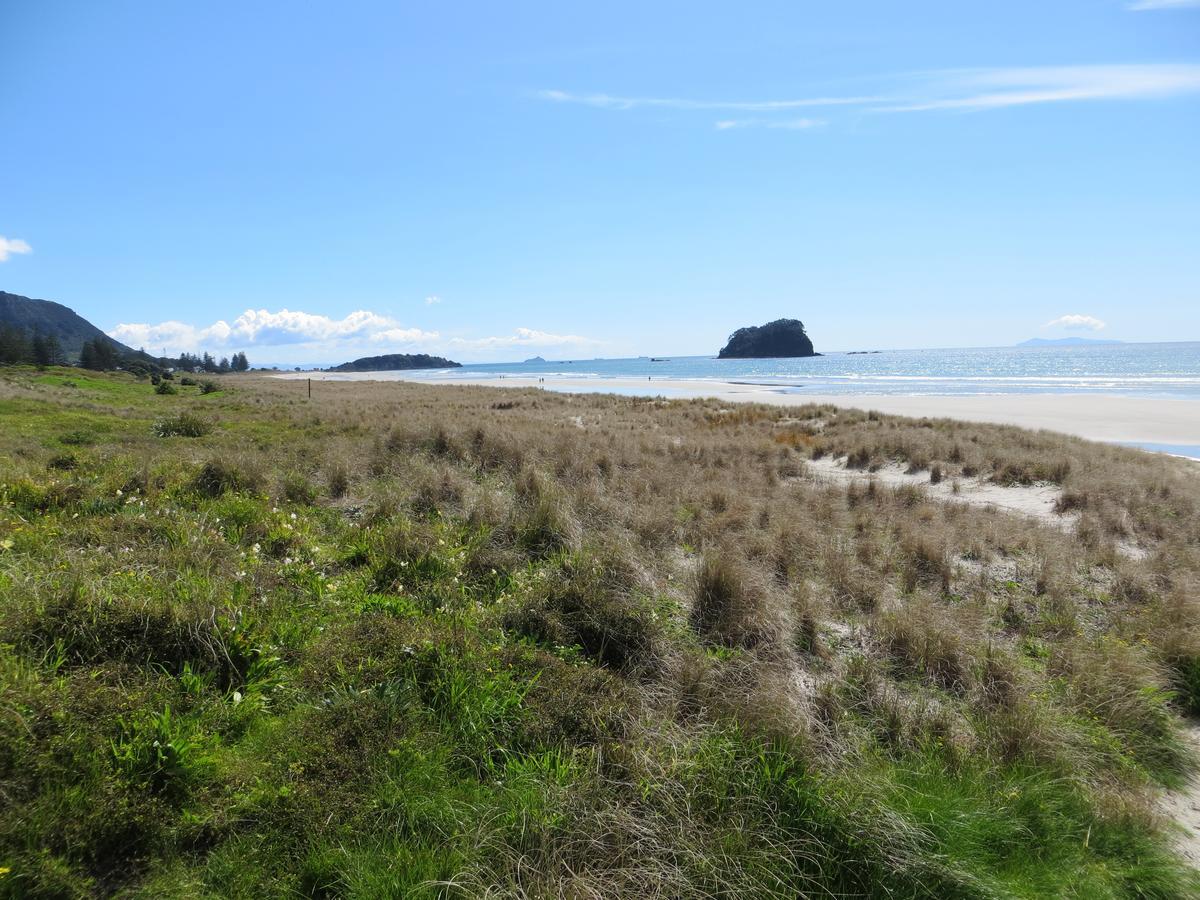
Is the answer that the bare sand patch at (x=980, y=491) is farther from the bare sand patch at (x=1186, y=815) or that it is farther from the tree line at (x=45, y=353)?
the tree line at (x=45, y=353)

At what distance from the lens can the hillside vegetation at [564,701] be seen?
9.11 ft

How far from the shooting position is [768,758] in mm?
3447

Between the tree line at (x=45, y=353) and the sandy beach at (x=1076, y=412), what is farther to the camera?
the tree line at (x=45, y=353)

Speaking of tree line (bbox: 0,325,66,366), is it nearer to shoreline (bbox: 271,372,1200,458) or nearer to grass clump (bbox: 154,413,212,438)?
grass clump (bbox: 154,413,212,438)

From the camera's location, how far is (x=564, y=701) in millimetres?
3844

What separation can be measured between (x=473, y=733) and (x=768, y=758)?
180 centimetres

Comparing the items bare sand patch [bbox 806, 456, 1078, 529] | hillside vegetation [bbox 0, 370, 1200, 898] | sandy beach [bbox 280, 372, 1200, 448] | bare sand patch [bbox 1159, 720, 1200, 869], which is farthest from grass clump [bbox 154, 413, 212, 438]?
sandy beach [bbox 280, 372, 1200, 448]

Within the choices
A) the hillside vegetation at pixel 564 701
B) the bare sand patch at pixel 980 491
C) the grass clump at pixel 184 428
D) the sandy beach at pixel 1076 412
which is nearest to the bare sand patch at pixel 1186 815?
the hillside vegetation at pixel 564 701

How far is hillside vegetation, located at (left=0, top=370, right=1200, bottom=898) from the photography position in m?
2.78

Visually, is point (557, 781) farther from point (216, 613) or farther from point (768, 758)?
point (216, 613)

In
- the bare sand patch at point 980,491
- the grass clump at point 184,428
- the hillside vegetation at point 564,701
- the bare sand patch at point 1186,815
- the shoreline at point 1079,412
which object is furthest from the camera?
the shoreline at point 1079,412

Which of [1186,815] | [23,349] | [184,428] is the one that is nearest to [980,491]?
[1186,815]

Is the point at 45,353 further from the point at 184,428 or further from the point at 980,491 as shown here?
the point at 980,491

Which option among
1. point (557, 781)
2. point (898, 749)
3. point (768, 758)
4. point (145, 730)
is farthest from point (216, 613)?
point (898, 749)
